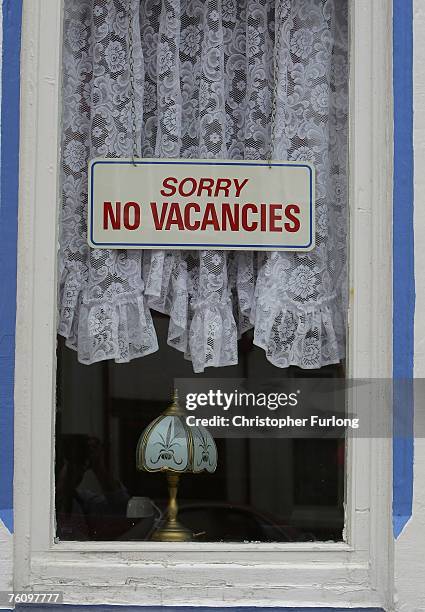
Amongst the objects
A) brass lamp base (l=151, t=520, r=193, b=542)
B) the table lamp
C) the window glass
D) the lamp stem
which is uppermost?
the window glass

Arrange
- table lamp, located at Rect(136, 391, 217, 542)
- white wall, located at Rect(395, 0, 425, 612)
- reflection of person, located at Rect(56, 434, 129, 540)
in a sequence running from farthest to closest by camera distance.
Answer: table lamp, located at Rect(136, 391, 217, 542) < reflection of person, located at Rect(56, 434, 129, 540) < white wall, located at Rect(395, 0, 425, 612)

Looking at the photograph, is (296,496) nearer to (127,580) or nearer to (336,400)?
(336,400)

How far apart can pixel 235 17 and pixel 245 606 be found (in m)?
1.77

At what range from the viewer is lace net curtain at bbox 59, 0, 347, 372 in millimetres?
3035

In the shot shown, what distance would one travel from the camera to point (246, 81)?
3.13 metres

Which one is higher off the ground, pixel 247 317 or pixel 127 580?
pixel 247 317

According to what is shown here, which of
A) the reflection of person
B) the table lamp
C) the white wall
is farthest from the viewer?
the table lamp

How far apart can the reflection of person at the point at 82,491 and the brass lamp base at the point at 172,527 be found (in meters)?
0.13

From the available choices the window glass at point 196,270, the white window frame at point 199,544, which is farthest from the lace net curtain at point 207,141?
the white window frame at point 199,544

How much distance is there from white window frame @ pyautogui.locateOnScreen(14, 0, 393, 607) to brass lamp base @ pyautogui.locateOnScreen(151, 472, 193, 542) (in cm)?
7

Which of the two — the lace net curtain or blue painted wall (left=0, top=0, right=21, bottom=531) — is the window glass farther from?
blue painted wall (left=0, top=0, right=21, bottom=531)

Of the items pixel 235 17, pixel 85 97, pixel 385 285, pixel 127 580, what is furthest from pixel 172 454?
pixel 235 17

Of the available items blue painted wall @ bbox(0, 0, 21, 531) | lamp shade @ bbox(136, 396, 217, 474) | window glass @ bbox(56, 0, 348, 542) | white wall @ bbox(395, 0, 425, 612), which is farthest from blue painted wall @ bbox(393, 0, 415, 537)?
blue painted wall @ bbox(0, 0, 21, 531)

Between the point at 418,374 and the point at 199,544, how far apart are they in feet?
2.56
